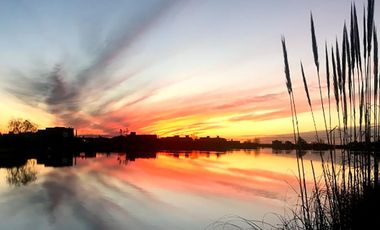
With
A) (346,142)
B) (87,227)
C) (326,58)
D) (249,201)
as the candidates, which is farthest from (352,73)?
(249,201)

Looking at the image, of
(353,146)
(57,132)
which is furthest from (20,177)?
(57,132)

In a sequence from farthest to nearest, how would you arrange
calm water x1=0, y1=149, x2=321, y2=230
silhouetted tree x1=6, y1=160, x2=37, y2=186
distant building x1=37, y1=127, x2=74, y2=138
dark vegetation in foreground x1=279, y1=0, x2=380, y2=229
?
1. distant building x1=37, y1=127, x2=74, y2=138
2. silhouetted tree x1=6, y1=160, x2=37, y2=186
3. calm water x1=0, y1=149, x2=321, y2=230
4. dark vegetation in foreground x1=279, y1=0, x2=380, y2=229

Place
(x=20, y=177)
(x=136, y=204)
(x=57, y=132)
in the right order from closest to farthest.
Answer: (x=136, y=204)
(x=20, y=177)
(x=57, y=132)

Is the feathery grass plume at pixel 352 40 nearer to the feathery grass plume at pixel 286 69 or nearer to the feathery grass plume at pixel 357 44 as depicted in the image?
the feathery grass plume at pixel 357 44

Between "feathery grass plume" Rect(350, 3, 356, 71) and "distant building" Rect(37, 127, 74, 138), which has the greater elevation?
"distant building" Rect(37, 127, 74, 138)

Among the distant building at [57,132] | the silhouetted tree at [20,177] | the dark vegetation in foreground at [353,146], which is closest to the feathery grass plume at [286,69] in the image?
the dark vegetation in foreground at [353,146]

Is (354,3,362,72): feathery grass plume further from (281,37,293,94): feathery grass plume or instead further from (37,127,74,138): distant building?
(37,127,74,138): distant building

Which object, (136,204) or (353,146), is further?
(136,204)

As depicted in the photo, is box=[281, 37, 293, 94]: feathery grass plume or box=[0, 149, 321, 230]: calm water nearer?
box=[281, 37, 293, 94]: feathery grass plume

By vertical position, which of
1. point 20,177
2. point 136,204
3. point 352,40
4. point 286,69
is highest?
point 352,40

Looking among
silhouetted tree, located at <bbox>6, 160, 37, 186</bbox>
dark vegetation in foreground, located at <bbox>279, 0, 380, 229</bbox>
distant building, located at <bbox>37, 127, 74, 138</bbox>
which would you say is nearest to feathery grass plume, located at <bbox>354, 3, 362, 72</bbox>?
dark vegetation in foreground, located at <bbox>279, 0, 380, 229</bbox>

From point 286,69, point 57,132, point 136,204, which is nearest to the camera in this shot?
point 286,69

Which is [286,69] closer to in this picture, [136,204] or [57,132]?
[136,204]

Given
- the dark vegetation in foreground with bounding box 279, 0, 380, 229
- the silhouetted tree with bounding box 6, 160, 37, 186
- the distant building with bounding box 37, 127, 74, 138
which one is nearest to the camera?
the dark vegetation in foreground with bounding box 279, 0, 380, 229
